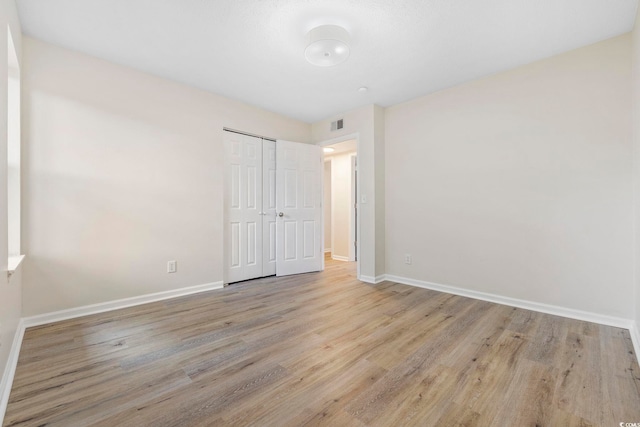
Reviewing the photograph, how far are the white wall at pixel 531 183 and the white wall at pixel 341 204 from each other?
2.22m

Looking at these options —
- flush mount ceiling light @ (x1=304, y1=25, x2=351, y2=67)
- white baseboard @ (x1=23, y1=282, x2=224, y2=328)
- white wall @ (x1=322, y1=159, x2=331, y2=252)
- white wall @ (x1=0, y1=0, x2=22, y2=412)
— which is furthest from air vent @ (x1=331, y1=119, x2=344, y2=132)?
white wall @ (x1=0, y1=0, x2=22, y2=412)

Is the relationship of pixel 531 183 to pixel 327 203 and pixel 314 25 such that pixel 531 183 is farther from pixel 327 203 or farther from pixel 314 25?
pixel 327 203

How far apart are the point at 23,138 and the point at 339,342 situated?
3175mm

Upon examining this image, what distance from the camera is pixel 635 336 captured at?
207cm

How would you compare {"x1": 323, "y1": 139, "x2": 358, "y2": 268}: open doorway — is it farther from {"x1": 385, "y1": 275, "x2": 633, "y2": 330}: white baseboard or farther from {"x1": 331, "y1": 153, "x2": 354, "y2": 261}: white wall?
{"x1": 385, "y1": 275, "x2": 633, "y2": 330}: white baseboard

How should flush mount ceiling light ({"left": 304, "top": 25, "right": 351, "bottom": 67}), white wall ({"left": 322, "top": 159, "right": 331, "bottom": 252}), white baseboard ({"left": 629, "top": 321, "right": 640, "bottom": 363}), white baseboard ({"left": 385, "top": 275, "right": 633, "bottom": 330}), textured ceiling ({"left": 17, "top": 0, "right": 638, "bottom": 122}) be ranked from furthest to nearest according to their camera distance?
white wall ({"left": 322, "top": 159, "right": 331, "bottom": 252}) < white baseboard ({"left": 385, "top": 275, "right": 633, "bottom": 330}) < flush mount ceiling light ({"left": 304, "top": 25, "right": 351, "bottom": 67}) < textured ceiling ({"left": 17, "top": 0, "right": 638, "bottom": 122}) < white baseboard ({"left": 629, "top": 321, "right": 640, "bottom": 363})

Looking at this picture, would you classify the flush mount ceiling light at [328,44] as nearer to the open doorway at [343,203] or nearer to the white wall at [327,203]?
the open doorway at [343,203]

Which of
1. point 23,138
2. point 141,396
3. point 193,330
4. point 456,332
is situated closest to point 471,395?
point 456,332

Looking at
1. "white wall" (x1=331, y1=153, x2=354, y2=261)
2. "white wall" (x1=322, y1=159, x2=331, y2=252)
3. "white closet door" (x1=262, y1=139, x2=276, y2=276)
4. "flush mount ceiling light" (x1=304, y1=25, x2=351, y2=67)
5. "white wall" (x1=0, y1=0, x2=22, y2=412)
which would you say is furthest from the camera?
"white wall" (x1=322, y1=159, x2=331, y2=252)

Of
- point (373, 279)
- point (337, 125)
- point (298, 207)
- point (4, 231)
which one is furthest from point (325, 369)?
point (337, 125)

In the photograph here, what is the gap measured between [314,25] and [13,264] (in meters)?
2.83

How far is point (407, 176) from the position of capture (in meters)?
3.78

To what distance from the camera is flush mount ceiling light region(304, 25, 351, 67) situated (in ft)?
7.15

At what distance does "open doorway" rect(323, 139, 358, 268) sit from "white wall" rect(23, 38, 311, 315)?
2.97m
